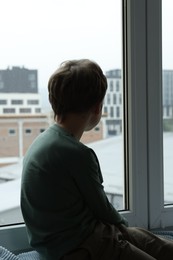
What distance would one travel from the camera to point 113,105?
1.52m

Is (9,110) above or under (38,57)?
under

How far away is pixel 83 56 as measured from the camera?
4.77 ft

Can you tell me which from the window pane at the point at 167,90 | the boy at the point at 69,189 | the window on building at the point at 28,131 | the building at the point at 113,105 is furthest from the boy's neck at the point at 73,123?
the window pane at the point at 167,90

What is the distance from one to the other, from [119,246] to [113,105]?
22.4 inches

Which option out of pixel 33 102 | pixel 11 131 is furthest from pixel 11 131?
pixel 33 102

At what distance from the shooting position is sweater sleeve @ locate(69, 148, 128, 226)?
3.60 feet

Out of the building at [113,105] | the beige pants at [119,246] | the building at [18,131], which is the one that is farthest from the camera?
the building at [113,105]

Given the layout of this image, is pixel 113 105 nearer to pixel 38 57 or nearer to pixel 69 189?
pixel 38 57

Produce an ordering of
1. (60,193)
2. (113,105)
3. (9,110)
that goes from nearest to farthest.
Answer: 1. (60,193)
2. (9,110)
3. (113,105)

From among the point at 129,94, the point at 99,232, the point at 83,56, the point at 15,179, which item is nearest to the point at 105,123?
the point at 129,94

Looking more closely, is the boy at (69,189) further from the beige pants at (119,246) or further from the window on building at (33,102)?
the window on building at (33,102)

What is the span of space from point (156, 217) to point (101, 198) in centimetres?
50

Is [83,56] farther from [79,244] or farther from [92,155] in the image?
[79,244]

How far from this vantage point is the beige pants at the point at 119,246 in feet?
3.57
